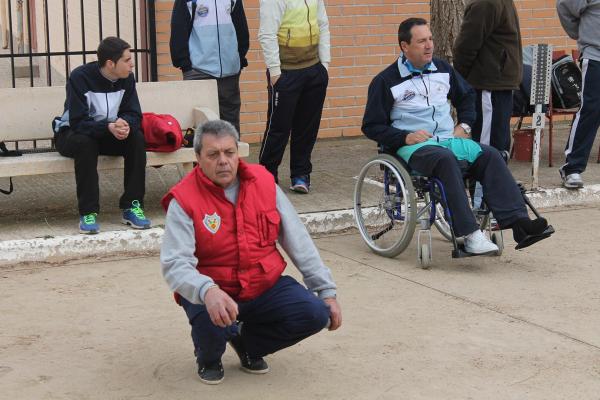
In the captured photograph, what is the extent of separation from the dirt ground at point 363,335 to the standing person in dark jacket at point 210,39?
79.9 inches

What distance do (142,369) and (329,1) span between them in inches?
243

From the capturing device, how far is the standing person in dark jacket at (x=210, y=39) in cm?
833

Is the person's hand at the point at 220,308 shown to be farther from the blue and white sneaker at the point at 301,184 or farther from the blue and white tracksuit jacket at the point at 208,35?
the blue and white tracksuit jacket at the point at 208,35

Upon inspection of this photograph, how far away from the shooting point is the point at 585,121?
8.76 meters

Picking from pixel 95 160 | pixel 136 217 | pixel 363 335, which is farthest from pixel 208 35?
pixel 363 335

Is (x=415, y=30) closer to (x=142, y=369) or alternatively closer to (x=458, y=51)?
(x=458, y=51)

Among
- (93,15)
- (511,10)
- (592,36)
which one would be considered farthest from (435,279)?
(93,15)

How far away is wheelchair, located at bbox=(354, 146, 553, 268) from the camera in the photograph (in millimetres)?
6676

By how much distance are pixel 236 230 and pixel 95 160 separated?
290 centimetres

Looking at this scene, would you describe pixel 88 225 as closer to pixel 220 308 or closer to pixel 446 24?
pixel 220 308

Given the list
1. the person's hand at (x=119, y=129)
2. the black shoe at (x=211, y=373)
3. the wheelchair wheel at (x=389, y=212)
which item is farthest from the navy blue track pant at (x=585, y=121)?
the black shoe at (x=211, y=373)

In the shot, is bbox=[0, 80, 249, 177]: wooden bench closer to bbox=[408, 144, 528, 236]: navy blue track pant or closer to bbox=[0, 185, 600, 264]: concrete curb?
bbox=[0, 185, 600, 264]: concrete curb

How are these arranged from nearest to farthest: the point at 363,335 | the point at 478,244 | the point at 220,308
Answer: the point at 220,308 → the point at 363,335 → the point at 478,244

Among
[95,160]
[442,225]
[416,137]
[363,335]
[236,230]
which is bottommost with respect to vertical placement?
[363,335]
